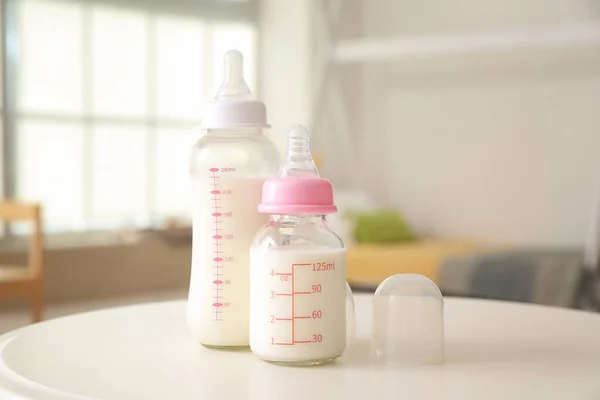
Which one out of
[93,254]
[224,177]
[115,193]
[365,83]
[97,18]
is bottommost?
[93,254]

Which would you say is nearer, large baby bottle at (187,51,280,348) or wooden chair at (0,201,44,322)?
large baby bottle at (187,51,280,348)

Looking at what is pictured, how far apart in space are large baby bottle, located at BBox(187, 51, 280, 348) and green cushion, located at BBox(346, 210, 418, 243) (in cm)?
209

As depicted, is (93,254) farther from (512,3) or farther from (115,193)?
(512,3)

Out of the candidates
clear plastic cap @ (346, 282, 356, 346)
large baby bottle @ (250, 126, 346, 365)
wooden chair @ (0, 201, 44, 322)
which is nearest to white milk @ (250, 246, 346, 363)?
large baby bottle @ (250, 126, 346, 365)

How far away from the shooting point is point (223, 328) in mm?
778

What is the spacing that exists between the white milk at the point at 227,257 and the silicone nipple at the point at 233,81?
0.08 metres

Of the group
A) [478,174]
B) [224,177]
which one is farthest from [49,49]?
[224,177]

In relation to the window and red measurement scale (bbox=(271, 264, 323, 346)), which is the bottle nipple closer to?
red measurement scale (bbox=(271, 264, 323, 346))

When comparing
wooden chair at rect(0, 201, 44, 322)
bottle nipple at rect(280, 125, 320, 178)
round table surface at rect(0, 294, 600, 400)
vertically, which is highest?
bottle nipple at rect(280, 125, 320, 178)

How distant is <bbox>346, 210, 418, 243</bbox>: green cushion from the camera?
2.86 meters

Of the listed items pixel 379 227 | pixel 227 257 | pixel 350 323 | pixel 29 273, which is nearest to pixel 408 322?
pixel 350 323

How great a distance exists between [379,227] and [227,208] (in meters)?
2.13

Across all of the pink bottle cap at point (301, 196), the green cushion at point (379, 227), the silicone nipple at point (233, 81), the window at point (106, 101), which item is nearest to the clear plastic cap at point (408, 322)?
the pink bottle cap at point (301, 196)

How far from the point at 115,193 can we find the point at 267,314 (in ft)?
7.90
